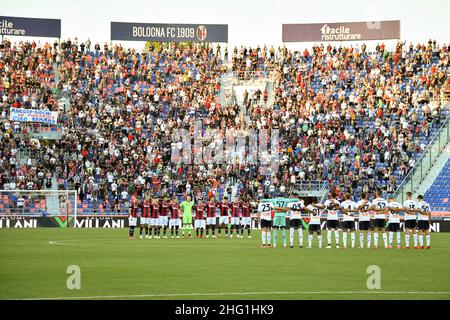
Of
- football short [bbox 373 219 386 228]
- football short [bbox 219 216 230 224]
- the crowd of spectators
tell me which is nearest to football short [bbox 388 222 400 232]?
football short [bbox 373 219 386 228]

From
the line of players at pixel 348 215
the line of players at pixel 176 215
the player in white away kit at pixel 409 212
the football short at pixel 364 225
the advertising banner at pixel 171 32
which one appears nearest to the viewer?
the line of players at pixel 348 215

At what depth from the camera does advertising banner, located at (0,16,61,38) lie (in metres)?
63.7

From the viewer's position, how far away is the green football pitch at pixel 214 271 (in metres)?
16.5

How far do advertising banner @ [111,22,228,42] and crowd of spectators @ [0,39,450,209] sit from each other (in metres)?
4.60

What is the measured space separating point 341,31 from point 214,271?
46.9m

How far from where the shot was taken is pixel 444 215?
47.8 metres

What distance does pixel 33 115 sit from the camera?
52.3m

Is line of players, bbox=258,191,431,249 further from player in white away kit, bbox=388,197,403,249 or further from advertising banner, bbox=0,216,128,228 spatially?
advertising banner, bbox=0,216,128,228

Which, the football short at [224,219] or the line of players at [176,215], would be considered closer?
the line of players at [176,215]

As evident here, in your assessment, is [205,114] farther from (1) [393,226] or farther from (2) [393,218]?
(1) [393,226]

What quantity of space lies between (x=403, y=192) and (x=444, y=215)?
2.66 meters

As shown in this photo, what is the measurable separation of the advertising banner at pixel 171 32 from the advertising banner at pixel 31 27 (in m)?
4.95

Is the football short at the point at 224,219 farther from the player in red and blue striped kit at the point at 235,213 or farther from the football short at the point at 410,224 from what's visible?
the football short at the point at 410,224

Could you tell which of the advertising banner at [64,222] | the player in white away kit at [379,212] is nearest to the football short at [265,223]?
the player in white away kit at [379,212]
